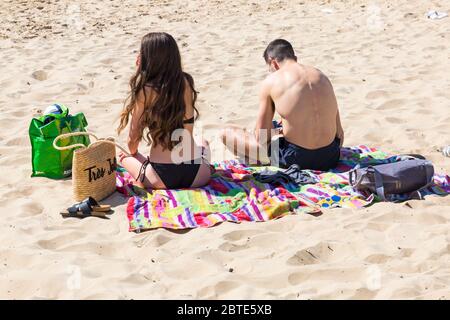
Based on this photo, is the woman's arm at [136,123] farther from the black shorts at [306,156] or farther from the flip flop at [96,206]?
the black shorts at [306,156]

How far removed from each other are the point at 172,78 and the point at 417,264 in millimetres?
2027

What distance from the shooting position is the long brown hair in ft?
14.9

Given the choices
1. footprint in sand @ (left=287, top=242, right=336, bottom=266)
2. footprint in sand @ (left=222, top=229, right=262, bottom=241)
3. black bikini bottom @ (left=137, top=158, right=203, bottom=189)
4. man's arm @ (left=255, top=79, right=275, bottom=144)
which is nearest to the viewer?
footprint in sand @ (left=287, top=242, right=336, bottom=266)

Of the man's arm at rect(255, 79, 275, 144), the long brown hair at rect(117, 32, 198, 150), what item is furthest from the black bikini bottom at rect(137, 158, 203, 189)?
the man's arm at rect(255, 79, 275, 144)

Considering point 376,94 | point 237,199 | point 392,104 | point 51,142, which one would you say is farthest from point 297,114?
point 376,94

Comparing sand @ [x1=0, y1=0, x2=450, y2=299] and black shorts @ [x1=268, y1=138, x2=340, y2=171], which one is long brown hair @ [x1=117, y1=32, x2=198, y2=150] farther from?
black shorts @ [x1=268, y1=138, x2=340, y2=171]

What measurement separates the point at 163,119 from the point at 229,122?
1.85m

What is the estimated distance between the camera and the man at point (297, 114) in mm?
4945

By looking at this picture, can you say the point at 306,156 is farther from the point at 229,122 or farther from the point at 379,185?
the point at 229,122

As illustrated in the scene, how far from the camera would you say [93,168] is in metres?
4.61

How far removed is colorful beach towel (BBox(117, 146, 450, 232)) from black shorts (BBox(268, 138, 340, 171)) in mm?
72

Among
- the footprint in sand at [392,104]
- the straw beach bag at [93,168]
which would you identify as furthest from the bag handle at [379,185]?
the footprint in sand at [392,104]
